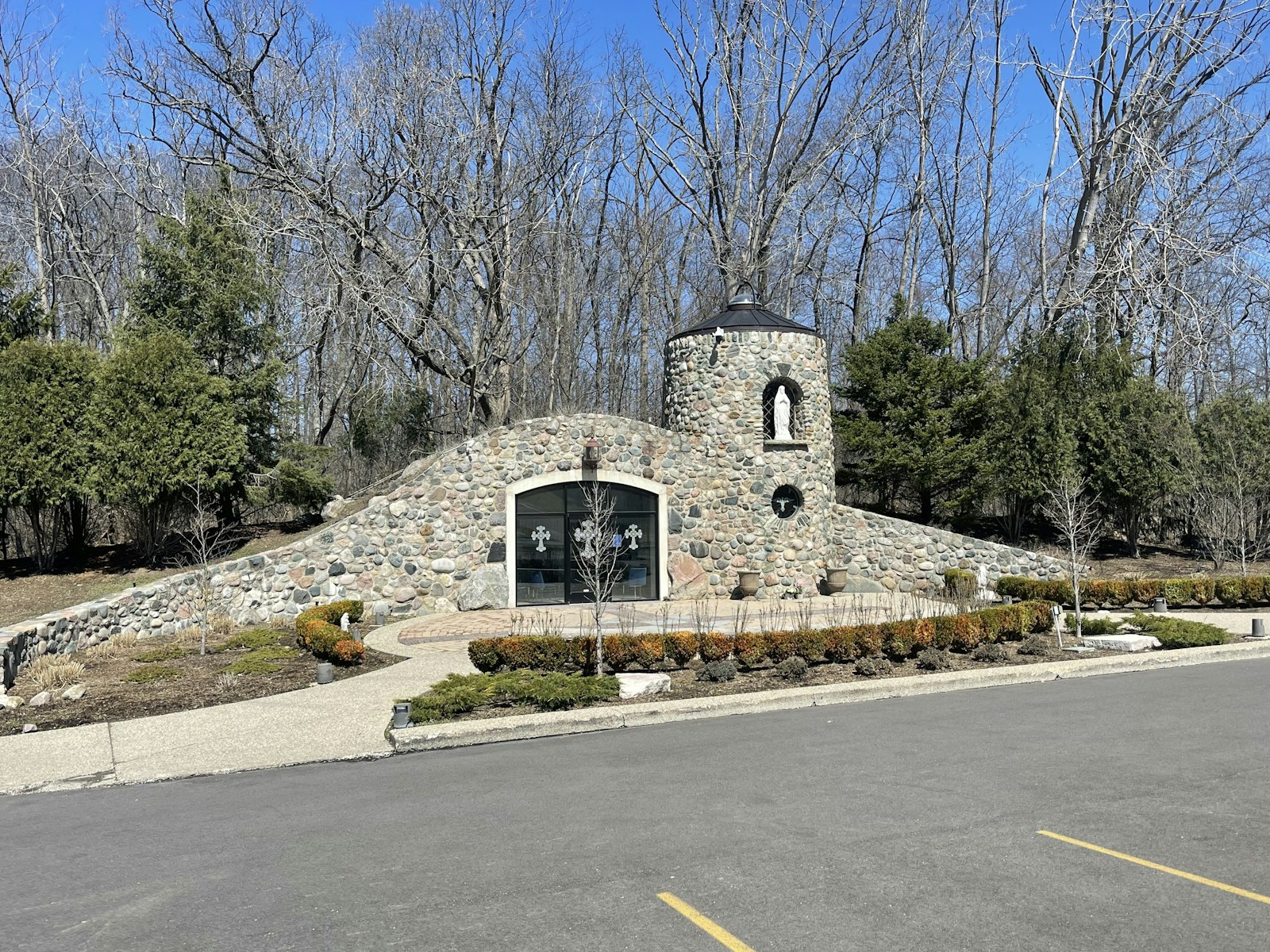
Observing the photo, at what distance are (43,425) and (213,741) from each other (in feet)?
45.7

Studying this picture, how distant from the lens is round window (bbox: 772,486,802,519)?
62.7 feet

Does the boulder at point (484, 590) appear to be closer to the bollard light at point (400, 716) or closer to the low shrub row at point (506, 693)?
the low shrub row at point (506, 693)

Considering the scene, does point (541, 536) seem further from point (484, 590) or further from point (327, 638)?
point (327, 638)

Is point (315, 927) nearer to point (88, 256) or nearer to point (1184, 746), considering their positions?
point (1184, 746)

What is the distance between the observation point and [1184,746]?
22.9 ft

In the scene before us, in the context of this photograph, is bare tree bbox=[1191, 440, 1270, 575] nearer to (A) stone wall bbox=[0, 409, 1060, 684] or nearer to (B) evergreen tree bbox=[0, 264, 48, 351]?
(A) stone wall bbox=[0, 409, 1060, 684]

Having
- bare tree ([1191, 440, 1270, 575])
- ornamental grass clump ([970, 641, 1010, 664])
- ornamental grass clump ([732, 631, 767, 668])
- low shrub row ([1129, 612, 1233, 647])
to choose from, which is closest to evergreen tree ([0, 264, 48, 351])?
ornamental grass clump ([732, 631, 767, 668])

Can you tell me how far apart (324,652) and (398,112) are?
17.5 metres

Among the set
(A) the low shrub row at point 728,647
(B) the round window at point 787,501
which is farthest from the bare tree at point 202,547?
(B) the round window at point 787,501

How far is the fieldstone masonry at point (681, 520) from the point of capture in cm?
1638

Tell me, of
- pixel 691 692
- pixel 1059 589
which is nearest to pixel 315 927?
pixel 691 692

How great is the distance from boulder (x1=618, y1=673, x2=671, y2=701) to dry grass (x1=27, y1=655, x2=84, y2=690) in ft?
21.2

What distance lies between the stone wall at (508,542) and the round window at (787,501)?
21 cm

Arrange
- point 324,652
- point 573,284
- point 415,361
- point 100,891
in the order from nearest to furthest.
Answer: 1. point 100,891
2. point 324,652
3. point 415,361
4. point 573,284
